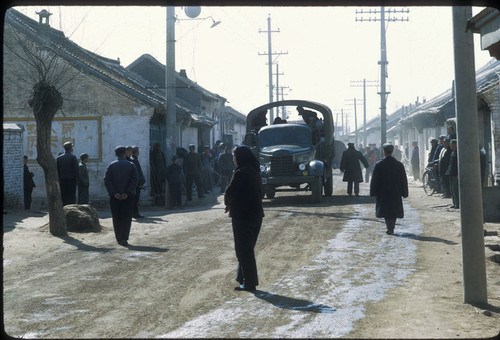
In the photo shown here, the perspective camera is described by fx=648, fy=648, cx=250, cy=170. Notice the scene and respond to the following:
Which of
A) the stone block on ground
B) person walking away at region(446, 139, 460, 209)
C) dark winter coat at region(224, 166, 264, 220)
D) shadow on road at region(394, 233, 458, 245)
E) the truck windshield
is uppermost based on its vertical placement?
the truck windshield

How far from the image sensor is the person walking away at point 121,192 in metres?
12.2

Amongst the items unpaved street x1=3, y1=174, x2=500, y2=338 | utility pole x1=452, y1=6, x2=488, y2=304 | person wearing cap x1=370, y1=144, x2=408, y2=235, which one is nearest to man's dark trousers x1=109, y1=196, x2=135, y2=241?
unpaved street x1=3, y1=174, x2=500, y2=338

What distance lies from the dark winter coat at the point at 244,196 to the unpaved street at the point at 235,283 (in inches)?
36.9

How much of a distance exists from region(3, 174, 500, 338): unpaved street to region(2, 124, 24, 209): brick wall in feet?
13.6

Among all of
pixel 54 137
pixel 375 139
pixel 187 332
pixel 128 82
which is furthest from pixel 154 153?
pixel 375 139

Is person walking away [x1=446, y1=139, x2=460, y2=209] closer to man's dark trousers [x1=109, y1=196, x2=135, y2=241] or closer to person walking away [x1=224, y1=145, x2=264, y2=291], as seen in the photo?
man's dark trousers [x1=109, y1=196, x2=135, y2=241]

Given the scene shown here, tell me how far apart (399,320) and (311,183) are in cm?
1341

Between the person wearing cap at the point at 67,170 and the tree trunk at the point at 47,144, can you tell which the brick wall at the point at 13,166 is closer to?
the person wearing cap at the point at 67,170

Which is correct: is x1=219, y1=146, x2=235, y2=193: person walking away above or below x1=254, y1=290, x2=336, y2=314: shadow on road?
above

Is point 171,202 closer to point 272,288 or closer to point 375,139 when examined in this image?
point 272,288

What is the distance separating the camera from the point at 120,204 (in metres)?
12.4

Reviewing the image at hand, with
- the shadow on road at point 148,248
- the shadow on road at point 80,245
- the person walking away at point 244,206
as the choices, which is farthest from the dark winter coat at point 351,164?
the person walking away at point 244,206

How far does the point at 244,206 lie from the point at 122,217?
4637mm

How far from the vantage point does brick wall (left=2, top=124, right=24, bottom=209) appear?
18.7 m
